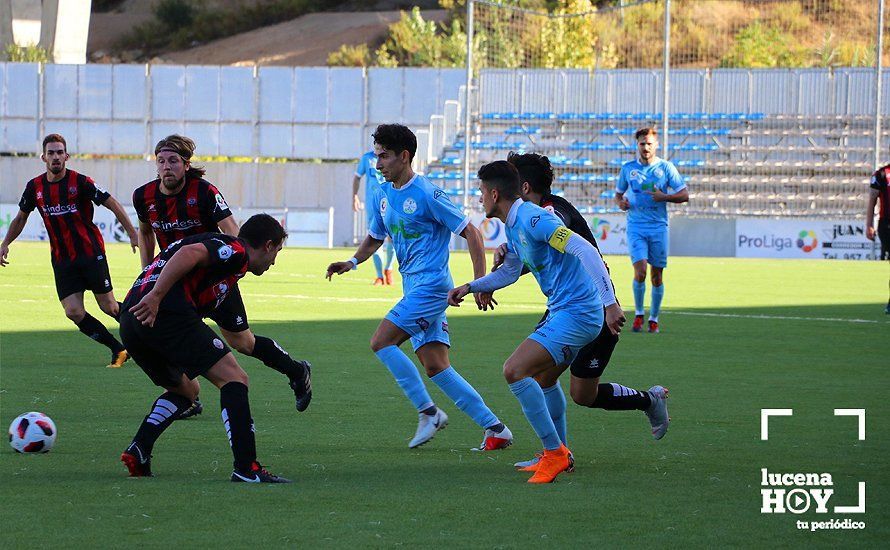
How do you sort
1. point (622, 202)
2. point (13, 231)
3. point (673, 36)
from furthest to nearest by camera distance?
1. point (673, 36)
2. point (622, 202)
3. point (13, 231)

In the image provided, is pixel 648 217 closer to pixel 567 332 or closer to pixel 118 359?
pixel 118 359

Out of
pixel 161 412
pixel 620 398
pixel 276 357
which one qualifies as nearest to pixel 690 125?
pixel 276 357

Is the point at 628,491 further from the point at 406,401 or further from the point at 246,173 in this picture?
the point at 246,173

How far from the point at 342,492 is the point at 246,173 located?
140 feet

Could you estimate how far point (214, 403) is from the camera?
9328 mm

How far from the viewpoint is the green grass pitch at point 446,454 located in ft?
17.8

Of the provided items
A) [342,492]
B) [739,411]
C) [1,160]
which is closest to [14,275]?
[739,411]

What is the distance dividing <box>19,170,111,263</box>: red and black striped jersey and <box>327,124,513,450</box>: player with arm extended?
4210 millimetres

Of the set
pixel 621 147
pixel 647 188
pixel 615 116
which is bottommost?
pixel 647 188

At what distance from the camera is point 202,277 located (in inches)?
258

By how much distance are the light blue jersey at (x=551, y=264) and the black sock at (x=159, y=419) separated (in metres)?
1.89

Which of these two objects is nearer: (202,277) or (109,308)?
(202,277)

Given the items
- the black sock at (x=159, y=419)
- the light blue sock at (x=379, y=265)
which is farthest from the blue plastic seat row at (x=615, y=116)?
the black sock at (x=159, y=419)

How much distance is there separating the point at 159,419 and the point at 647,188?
9.26 meters
